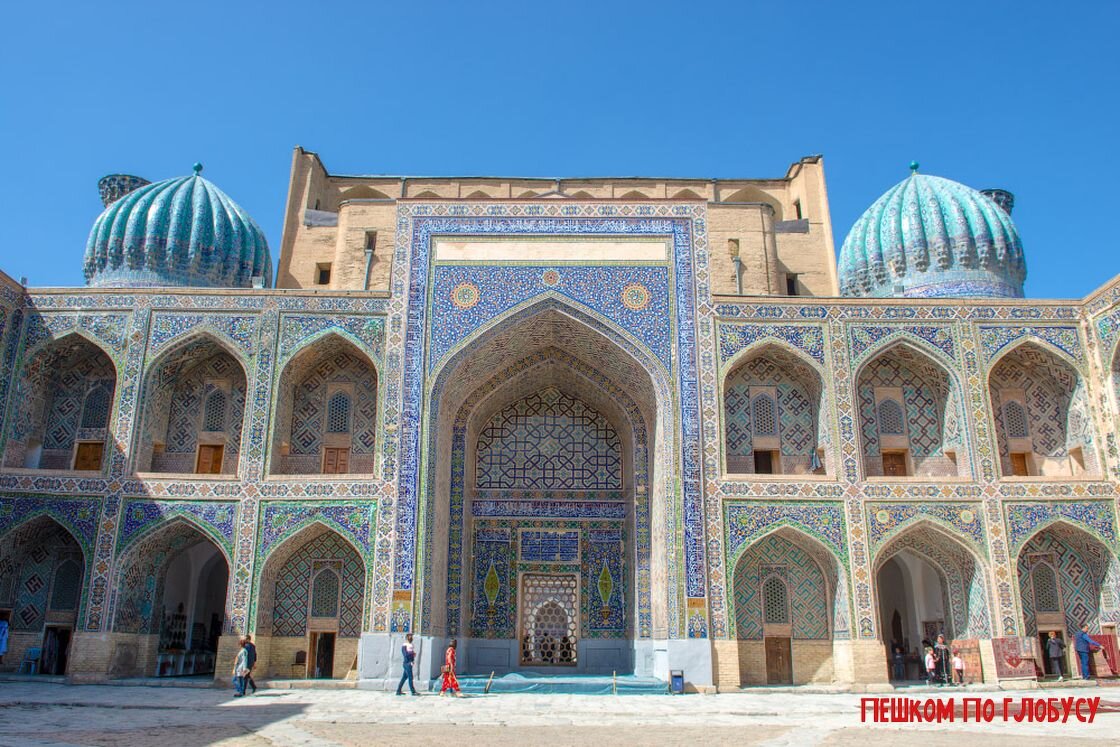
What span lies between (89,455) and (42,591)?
6.06ft

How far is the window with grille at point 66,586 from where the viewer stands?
12.3m

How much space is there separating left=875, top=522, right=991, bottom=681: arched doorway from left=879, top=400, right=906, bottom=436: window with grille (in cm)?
150

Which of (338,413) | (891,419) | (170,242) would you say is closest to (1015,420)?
(891,419)

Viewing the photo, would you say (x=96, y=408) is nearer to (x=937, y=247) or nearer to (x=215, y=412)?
(x=215, y=412)

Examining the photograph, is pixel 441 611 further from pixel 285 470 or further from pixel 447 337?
pixel 447 337

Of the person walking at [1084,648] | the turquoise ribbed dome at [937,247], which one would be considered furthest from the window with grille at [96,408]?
the person walking at [1084,648]

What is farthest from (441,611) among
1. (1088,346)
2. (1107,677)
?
(1088,346)

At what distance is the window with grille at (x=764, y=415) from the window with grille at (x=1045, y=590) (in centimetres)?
376

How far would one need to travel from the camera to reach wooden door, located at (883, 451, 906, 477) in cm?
1276

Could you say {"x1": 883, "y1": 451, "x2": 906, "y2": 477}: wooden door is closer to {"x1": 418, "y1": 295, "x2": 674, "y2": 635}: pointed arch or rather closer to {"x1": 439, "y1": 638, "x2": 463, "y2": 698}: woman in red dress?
{"x1": 418, "y1": 295, "x2": 674, "y2": 635}: pointed arch

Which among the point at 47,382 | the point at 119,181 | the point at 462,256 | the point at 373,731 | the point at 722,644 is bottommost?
the point at 373,731

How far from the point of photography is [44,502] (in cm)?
1189

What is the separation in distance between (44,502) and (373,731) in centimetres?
693

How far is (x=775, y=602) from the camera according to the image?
1217 centimetres
